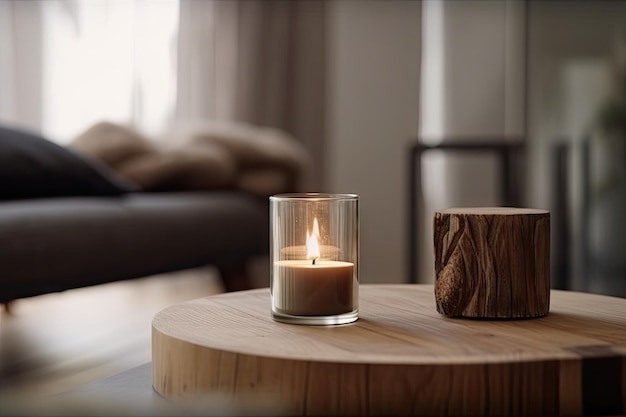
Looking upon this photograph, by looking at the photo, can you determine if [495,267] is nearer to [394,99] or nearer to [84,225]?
[84,225]

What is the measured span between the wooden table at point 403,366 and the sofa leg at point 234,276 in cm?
159

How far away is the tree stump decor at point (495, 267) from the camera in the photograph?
0.86m

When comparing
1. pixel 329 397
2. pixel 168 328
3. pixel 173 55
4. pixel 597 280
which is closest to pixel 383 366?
pixel 329 397

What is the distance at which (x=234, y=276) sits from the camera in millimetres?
2439

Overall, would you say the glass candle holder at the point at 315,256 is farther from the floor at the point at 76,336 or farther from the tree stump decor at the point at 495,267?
the floor at the point at 76,336

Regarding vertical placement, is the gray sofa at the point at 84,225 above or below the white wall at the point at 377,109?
below

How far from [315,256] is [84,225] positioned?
2.74 ft

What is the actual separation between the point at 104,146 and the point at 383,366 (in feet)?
5.81

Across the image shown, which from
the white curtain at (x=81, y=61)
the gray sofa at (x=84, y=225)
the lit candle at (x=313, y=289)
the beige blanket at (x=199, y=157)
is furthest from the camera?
the white curtain at (x=81, y=61)

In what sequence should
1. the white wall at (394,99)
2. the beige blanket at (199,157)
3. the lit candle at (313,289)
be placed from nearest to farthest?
the lit candle at (313,289) → the beige blanket at (199,157) → the white wall at (394,99)

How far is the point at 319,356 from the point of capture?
70 cm

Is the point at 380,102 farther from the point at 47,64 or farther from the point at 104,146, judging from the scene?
the point at 104,146

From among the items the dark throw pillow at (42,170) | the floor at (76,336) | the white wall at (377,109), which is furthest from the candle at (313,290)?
the white wall at (377,109)

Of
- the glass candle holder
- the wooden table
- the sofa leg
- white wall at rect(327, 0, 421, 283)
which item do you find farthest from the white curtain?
the wooden table
